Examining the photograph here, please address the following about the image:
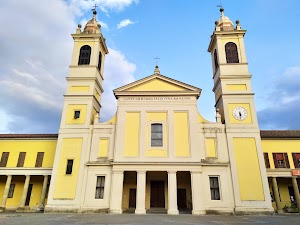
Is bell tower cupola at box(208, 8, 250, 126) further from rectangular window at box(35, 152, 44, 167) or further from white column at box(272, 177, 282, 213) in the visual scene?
rectangular window at box(35, 152, 44, 167)

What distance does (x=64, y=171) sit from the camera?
19859 mm

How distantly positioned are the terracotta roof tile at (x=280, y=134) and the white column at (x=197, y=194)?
27.5 ft

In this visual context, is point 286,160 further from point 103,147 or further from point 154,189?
point 103,147

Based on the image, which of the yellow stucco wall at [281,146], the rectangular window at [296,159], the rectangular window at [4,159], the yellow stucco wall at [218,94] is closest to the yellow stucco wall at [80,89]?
the rectangular window at [4,159]

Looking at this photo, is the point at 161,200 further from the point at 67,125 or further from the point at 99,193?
the point at 67,125

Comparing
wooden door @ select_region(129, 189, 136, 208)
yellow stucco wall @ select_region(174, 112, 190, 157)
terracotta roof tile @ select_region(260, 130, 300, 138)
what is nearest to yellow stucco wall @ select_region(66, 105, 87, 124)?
wooden door @ select_region(129, 189, 136, 208)

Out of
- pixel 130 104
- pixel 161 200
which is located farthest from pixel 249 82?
pixel 161 200

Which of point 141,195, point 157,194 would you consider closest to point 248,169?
point 157,194

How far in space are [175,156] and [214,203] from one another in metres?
4.63

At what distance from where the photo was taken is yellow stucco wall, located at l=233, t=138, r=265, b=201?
60.5 feet

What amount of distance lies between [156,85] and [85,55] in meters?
8.20

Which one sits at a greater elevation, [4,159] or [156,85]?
[156,85]

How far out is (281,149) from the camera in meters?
22.2

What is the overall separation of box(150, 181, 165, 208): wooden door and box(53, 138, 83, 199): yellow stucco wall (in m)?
6.61
